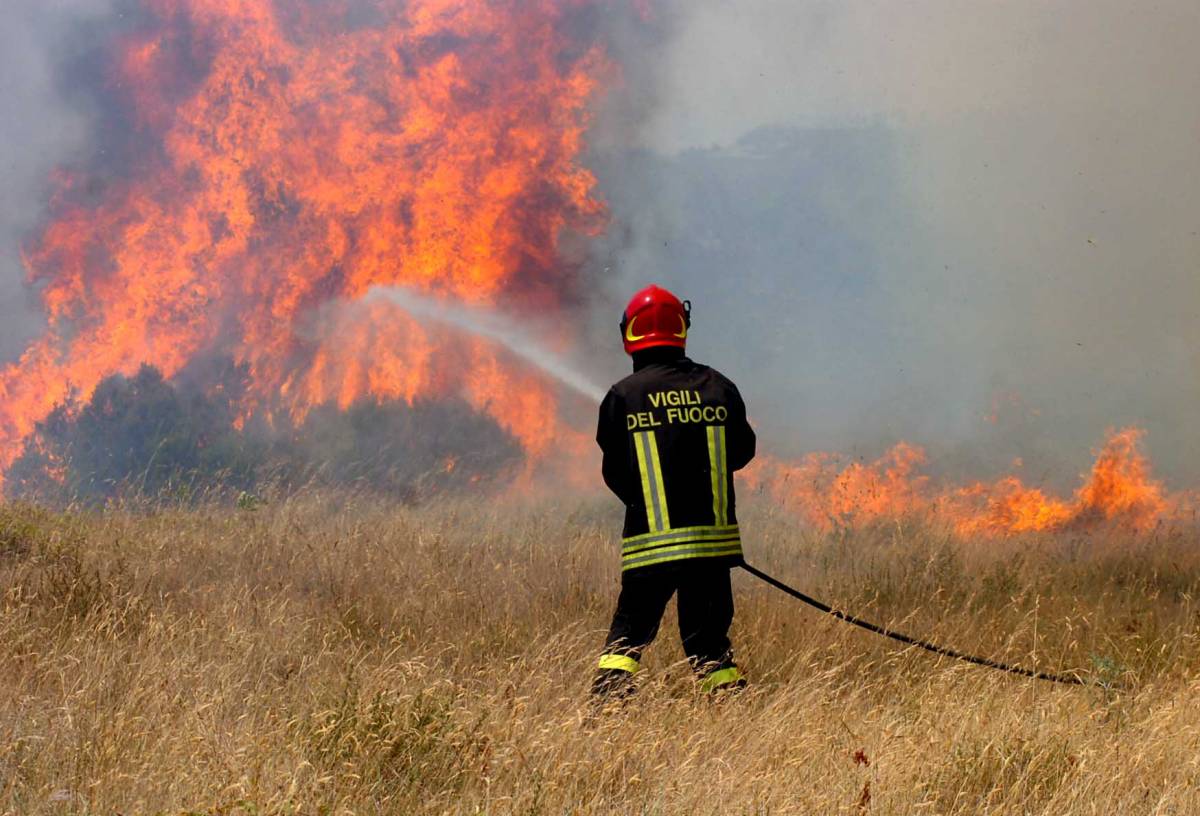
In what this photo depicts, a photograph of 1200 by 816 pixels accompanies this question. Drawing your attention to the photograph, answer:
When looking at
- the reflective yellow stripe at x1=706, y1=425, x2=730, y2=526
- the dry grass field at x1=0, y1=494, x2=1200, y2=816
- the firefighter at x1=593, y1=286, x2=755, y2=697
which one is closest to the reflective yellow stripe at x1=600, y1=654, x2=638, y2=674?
the firefighter at x1=593, y1=286, x2=755, y2=697

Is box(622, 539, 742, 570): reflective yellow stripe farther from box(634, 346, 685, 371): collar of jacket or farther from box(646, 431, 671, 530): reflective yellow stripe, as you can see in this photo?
box(634, 346, 685, 371): collar of jacket

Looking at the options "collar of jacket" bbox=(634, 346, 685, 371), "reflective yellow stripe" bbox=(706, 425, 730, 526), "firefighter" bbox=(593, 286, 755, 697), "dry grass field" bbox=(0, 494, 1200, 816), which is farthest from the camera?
"collar of jacket" bbox=(634, 346, 685, 371)

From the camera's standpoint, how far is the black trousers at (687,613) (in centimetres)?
557

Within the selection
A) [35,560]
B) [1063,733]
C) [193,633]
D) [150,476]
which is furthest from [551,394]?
[1063,733]

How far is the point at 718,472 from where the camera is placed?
225 inches

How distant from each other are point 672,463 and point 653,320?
0.80m

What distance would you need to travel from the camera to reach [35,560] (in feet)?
24.7

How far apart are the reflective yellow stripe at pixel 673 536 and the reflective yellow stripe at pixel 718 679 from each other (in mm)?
685

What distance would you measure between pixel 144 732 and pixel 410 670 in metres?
1.12

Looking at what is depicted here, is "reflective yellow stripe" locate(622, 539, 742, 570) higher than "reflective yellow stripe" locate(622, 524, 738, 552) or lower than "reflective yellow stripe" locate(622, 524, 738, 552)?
lower

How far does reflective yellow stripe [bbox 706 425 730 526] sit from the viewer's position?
5660 millimetres

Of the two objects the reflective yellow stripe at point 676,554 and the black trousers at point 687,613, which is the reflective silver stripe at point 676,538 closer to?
the reflective yellow stripe at point 676,554

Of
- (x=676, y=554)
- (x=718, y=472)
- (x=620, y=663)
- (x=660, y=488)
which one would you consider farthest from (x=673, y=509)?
(x=620, y=663)

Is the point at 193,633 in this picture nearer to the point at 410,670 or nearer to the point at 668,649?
the point at 410,670
